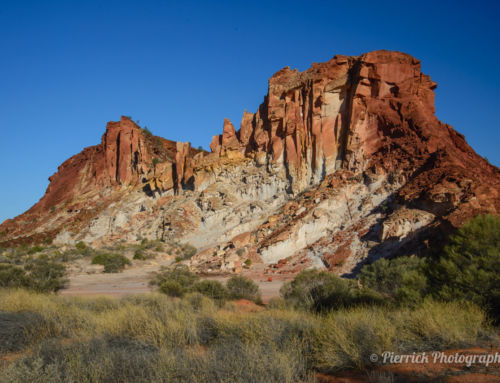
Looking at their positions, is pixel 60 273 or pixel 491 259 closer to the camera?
pixel 491 259

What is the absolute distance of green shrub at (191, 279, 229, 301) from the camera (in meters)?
12.0

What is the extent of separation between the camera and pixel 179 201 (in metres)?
41.3

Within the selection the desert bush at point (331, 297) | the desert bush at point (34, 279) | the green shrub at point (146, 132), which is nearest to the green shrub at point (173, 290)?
the desert bush at point (331, 297)

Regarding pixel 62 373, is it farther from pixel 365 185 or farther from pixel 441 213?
pixel 365 185

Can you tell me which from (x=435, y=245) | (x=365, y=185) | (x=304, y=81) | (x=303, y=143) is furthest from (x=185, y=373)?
(x=304, y=81)

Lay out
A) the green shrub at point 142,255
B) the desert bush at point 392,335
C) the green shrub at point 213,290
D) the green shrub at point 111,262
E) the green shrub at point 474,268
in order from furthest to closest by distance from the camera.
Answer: the green shrub at point 142,255, the green shrub at point 111,262, the green shrub at point 213,290, the green shrub at point 474,268, the desert bush at point 392,335

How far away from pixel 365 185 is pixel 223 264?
547 inches

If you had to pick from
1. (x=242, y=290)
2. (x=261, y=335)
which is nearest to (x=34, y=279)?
(x=242, y=290)

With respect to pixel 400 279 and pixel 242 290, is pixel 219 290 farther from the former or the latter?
pixel 400 279

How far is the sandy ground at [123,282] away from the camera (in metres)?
16.2

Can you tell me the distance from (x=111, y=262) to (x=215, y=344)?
24.1 m

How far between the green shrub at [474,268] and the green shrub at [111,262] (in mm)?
24344

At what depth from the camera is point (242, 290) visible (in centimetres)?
1342

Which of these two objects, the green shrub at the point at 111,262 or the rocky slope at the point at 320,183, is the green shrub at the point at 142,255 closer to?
the green shrub at the point at 111,262
